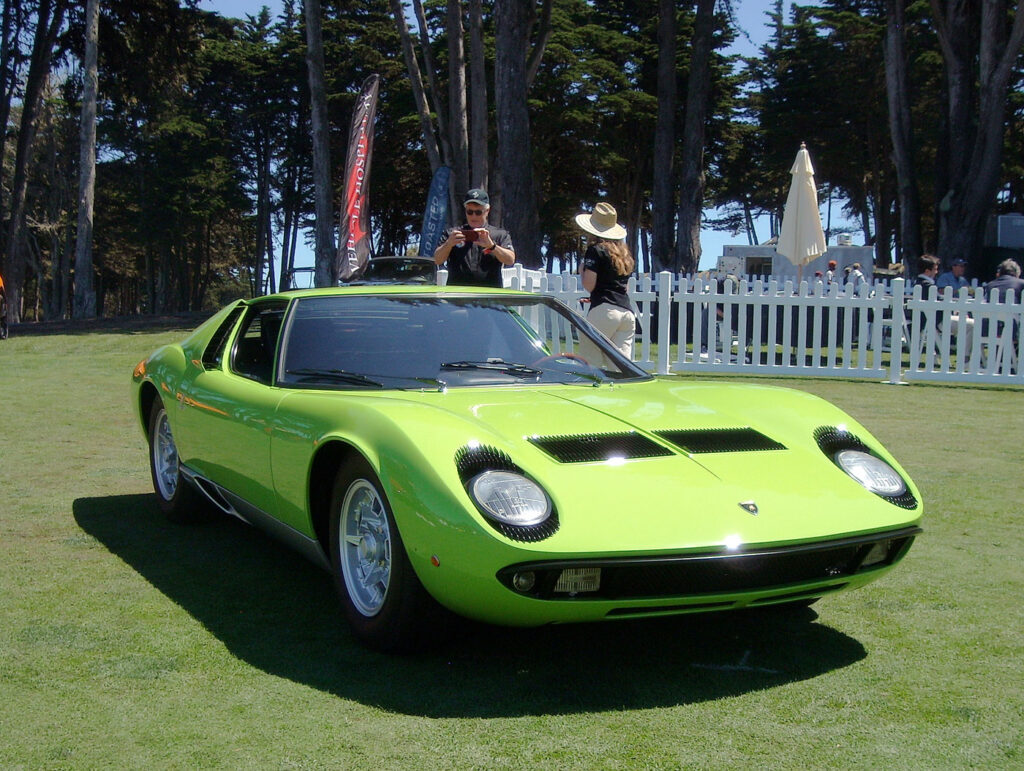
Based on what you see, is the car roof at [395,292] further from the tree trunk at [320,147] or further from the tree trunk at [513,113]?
the tree trunk at [320,147]

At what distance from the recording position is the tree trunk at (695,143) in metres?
26.4

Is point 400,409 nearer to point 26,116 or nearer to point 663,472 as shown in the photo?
point 663,472

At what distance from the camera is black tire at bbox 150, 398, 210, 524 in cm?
554

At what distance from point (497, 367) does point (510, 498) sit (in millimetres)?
1358

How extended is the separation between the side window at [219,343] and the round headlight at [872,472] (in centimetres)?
290

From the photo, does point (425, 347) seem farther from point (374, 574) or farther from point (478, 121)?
point (478, 121)

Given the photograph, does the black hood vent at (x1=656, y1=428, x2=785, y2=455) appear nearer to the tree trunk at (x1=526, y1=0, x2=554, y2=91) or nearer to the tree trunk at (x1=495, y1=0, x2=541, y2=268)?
the tree trunk at (x1=495, y1=0, x2=541, y2=268)

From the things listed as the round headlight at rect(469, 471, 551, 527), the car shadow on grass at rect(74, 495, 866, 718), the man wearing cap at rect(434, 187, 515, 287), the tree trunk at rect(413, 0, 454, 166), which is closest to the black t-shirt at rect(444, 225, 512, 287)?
the man wearing cap at rect(434, 187, 515, 287)

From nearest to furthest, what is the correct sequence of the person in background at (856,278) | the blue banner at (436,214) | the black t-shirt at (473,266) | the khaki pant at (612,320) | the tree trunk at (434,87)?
the black t-shirt at (473,266), the khaki pant at (612,320), the person in background at (856,278), the blue banner at (436,214), the tree trunk at (434,87)

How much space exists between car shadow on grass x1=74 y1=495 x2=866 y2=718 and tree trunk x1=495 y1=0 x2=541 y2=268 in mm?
17280

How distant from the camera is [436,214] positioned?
22.8 meters

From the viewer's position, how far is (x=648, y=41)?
136 ft

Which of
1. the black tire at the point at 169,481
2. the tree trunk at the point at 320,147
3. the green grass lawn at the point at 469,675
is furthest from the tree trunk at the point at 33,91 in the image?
the green grass lawn at the point at 469,675

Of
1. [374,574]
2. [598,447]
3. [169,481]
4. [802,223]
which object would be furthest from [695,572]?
[802,223]
